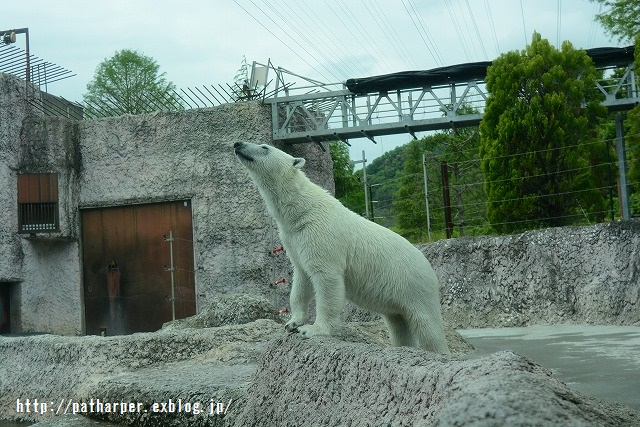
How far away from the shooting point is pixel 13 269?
12766 mm

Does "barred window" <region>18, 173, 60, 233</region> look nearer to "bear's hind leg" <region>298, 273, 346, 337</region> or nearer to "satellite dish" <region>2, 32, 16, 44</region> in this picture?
"satellite dish" <region>2, 32, 16, 44</region>

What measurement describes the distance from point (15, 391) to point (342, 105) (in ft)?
25.0

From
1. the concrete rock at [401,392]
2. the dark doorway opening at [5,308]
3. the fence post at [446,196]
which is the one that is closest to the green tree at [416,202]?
the fence post at [446,196]

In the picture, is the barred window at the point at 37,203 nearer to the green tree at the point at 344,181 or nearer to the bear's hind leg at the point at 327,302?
the green tree at the point at 344,181

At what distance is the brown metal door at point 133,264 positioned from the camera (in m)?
13.1

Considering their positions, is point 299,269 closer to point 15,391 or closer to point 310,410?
point 310,410

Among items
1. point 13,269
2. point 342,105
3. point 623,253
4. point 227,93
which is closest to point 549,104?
point 623,253

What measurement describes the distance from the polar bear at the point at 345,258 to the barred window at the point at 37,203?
385 inches

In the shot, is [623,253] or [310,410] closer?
[310,410]

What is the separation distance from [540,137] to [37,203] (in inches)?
335

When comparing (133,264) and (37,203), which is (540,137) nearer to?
(133,264)

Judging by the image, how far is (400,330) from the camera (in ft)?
14.0

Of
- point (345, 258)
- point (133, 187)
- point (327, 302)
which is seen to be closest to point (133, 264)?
point (133, 187)

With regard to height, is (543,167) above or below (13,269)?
above
